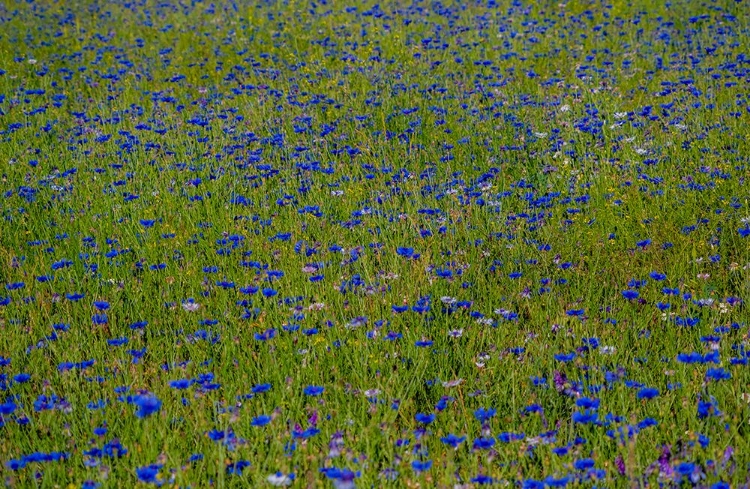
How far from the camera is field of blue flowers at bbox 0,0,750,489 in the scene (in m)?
2.28

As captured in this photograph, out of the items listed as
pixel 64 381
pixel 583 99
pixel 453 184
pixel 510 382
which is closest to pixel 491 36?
pixel 583 99

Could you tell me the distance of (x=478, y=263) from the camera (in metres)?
3.52

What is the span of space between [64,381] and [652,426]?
5.52 feet

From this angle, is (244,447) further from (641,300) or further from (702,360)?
(641,300)

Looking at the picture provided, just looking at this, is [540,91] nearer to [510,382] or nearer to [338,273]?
[338,273]

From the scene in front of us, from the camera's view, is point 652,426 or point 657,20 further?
point 657,20

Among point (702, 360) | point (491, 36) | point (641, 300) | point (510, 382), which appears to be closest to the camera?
point (702, 360)

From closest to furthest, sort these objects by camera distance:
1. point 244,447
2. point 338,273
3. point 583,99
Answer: point 244,447 < point 338,273 < point 583,99

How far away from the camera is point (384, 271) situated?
3.37 m

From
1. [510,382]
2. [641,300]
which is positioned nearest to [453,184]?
[641,300]

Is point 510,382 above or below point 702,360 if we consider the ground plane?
below

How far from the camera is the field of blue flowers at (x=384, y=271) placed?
228 cm

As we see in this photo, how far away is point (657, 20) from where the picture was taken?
811 centimetres

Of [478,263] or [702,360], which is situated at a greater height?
[702,360]
